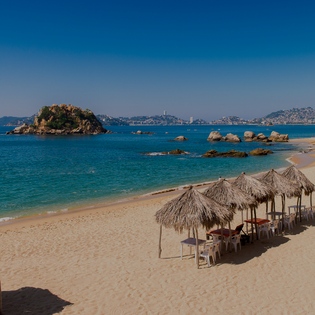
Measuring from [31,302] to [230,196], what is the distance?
7312mm

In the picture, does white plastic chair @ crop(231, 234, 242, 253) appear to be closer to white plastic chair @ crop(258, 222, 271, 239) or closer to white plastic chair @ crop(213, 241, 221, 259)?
white plastic chair @ crop(213, 241, 221, 259)

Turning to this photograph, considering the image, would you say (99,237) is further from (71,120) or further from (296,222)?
(71,120)

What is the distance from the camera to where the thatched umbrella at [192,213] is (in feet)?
33.1

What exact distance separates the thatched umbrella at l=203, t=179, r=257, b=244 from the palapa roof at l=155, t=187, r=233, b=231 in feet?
2.78

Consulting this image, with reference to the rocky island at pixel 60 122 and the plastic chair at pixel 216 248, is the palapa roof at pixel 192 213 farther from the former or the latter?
the rocky island at pixel 60 122

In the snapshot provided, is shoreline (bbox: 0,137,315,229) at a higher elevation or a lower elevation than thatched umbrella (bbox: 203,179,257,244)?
lower

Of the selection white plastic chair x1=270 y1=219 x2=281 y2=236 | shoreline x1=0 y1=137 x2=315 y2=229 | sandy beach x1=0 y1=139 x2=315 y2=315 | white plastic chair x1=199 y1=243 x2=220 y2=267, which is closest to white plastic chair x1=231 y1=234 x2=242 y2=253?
sandy beach x1=0 y1=139 x2=315 y2=315

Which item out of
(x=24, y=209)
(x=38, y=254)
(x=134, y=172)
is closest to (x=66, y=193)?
(x=24, y=209)

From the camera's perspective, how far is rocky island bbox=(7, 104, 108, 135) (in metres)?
137

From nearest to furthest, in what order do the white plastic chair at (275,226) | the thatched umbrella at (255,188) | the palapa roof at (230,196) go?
the palapa roof at (230,196) → the thatched umbrella at (255,188) → the white plastic chair at (275,226)

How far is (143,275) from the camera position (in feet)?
33.0

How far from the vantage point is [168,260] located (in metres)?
11.3

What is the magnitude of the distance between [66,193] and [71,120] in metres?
121

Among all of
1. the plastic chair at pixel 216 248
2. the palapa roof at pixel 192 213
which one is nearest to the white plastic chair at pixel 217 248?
the plastic chair at pixel 216 248
